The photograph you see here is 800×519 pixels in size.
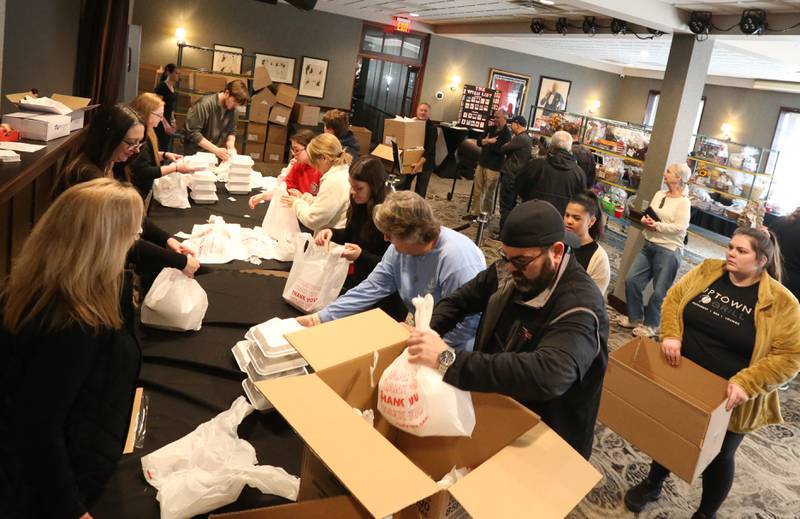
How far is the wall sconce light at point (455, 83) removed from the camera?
1306 cm

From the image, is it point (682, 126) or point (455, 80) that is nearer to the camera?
point (682, 126)

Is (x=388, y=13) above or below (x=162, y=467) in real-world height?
above

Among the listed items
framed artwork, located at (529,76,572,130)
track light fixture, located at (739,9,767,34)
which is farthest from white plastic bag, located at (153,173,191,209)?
framed artwork, located at (529,76,572,130)

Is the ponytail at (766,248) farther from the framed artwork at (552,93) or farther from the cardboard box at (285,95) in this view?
the framed artwork at (552,93)

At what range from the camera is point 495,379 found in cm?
141

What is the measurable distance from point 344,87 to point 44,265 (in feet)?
36.6

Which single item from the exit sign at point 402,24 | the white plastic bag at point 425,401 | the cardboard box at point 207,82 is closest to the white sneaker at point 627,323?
the white plastic bag at point 425,401

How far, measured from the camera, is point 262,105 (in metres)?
9.89

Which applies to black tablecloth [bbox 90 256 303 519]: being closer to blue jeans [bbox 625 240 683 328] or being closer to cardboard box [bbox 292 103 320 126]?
blue jeans [bbox 625 240 683 328]

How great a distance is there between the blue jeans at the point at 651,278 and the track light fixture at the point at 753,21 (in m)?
1.85

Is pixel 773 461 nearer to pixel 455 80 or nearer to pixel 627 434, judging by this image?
pixel 627 434

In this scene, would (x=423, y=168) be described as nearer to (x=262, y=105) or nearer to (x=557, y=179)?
(x=557, y=179)

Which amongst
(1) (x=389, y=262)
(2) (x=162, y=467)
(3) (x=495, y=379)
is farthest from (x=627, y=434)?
(2) (x=162, y=467)

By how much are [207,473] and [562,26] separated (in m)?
7.58
